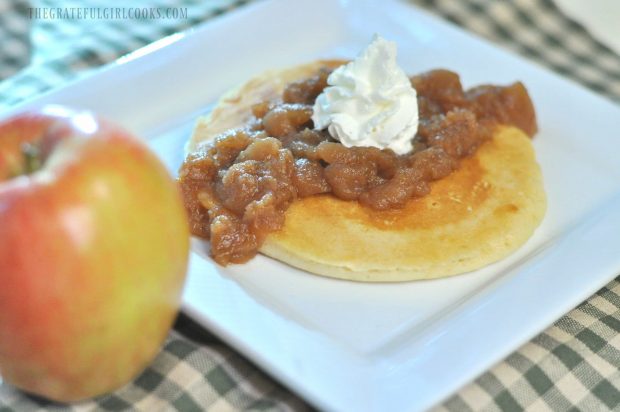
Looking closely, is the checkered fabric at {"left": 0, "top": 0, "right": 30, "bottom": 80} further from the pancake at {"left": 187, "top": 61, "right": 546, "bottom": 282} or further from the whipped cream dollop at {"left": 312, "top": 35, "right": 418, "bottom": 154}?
the whipped cream dollop at {"left": 312, "top": 35, "right": 418, "bottom": 154}

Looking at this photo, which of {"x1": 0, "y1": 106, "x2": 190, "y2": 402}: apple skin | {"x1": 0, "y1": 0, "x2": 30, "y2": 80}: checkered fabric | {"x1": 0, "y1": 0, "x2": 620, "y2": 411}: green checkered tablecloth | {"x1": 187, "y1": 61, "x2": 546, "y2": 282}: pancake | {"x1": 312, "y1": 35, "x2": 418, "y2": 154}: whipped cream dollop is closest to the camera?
{"x1": 0, "y1": 106, "x2": 190, "y2": 402}: apple skin

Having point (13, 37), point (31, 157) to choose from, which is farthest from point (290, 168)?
point (13, 37)

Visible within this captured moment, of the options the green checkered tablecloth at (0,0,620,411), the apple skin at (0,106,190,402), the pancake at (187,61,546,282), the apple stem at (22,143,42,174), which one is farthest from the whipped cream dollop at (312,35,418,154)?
the apple stem at (22,143,42,174)

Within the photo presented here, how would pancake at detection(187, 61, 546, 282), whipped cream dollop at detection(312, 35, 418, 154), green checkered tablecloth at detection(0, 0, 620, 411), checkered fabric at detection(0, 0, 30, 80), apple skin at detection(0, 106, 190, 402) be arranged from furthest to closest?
checkered fabric at detection(0, 0, 30, 80), whipped cream dollop at detection(312, 35, 418, 154), pancake at detection(187, 61, 546, 282), green checkered tablecloth at detection(0, 0, 620, 411), apple skin at detection(0, 106, 190, 402)

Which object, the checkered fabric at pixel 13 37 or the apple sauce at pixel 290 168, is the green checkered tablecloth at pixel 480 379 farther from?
the checkered fabric at pixel 13 37

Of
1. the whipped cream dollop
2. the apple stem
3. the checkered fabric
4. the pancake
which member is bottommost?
the checkered fabric

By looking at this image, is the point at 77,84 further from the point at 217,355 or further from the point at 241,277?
the point at 217,355

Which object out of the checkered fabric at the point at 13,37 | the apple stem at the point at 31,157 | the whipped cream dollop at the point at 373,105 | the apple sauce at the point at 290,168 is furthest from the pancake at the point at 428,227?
the checkered fabric at the point at 13,37
